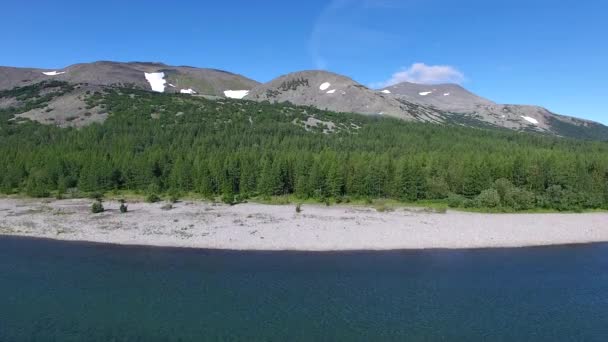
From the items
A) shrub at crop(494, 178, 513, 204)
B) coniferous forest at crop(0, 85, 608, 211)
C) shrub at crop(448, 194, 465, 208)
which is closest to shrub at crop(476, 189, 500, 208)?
coniferous forest at crop(0, 85, 608, 211)

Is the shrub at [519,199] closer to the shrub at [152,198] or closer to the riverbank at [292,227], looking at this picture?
the riverbank at [292,227]

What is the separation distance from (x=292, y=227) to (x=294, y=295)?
20728 mm

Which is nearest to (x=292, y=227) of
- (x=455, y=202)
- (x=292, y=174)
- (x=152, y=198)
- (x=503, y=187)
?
(x=292, y=174)

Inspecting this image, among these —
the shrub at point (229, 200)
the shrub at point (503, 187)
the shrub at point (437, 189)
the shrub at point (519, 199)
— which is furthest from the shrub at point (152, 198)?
the shrub at point (519, 199)

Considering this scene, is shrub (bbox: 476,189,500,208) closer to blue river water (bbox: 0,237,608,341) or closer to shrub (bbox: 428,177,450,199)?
shrub (bbox: 428,177,450,199)

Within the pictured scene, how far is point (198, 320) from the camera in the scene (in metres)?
28.2

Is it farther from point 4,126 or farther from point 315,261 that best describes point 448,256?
point 4,126

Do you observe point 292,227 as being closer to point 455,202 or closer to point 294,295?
point 294,295

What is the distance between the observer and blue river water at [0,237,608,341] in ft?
88.9

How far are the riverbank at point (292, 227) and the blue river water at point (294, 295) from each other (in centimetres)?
287

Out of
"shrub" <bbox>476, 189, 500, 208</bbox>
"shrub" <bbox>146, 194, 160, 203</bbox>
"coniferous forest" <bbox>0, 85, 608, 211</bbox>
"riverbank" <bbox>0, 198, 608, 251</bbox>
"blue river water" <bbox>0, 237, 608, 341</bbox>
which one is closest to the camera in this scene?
"blue river water" <bbox>0, 237, 608, 341</bbox>

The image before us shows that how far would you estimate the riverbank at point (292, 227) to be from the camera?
48.1 m

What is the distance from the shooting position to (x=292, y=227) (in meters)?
53.3

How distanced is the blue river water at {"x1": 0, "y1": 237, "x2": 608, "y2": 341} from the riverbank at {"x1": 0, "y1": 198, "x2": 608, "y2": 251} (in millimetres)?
2871
